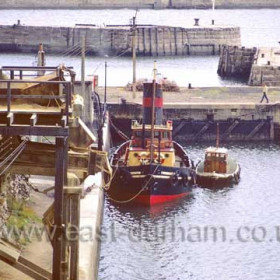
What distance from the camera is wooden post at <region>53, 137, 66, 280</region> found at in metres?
23.3

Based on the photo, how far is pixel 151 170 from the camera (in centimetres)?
4694

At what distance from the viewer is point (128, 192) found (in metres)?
47.3

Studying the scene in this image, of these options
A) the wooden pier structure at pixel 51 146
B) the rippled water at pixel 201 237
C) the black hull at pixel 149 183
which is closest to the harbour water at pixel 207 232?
the rippled water at pixel 201 237

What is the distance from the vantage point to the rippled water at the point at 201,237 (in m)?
36.8

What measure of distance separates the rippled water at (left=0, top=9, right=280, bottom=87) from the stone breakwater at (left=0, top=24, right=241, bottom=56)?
2.22 meters

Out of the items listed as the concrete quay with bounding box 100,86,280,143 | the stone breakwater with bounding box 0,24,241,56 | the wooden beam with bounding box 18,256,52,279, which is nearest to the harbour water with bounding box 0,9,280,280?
the concrete quay with bounding box 100,86,280,143

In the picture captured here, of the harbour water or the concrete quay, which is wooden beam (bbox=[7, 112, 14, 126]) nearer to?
the harbour water

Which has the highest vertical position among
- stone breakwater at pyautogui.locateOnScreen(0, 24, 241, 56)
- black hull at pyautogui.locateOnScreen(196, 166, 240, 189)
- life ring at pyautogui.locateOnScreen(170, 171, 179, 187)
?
stone breakwater at pyautogui.locateOnScreen(0, 24, 241, 56)

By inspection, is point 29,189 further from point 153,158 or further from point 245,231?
point 153,158

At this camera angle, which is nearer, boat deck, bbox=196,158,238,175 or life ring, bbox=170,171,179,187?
life ring, bbox=170,171,179,187

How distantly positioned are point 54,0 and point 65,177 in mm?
153984

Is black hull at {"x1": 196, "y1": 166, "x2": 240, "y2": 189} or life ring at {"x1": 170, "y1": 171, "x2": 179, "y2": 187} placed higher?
life ring at {"x1": 170, "y1": 171, "x2": 179, "y2": 187}

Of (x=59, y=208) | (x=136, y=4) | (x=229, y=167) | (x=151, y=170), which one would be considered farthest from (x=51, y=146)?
(x=136, y=4)

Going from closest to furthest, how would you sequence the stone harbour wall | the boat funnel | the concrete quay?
the boat funnel
the concrete quay
the stone harbour wall
